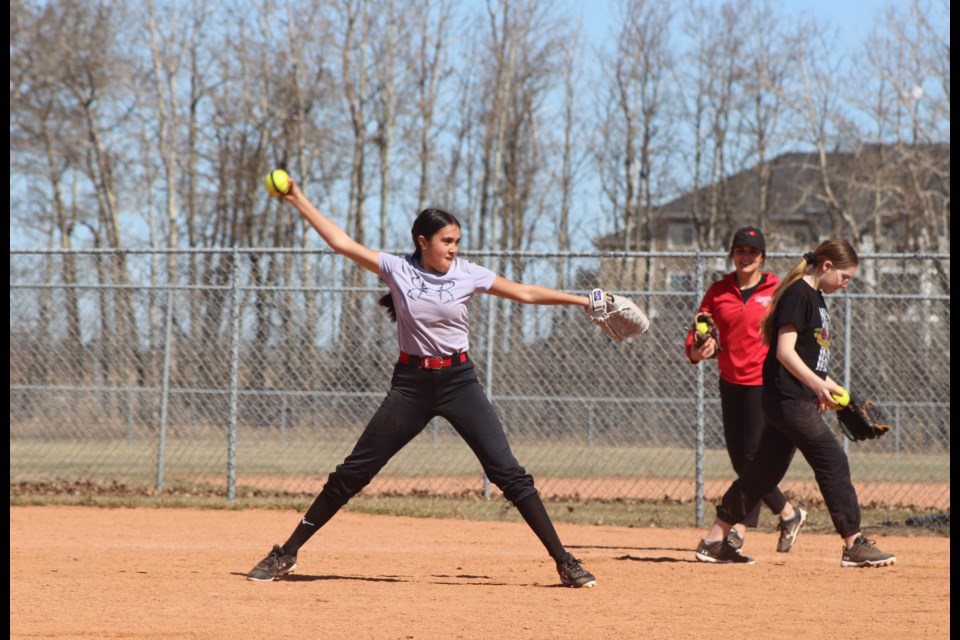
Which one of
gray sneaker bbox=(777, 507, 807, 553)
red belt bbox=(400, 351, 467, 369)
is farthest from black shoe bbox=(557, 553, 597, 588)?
gray sneaker bbox=(777, 507, 807, 553)

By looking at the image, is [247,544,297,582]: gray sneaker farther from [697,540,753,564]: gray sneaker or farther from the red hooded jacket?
the red hooded jacket

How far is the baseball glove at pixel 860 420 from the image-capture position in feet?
22.8

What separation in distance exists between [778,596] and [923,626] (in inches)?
36.7

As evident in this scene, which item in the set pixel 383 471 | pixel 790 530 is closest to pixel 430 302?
pixel 790 530

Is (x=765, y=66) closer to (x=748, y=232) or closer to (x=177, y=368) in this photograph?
(x=177, y=368)

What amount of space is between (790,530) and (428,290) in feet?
10.5

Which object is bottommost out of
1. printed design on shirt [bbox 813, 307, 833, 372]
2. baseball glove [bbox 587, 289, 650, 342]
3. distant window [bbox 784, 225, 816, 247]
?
printed design on shirt [bbox 813, 307, 833, 372]

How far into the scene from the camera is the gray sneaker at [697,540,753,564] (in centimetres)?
732

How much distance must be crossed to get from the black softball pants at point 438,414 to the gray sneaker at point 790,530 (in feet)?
7.70

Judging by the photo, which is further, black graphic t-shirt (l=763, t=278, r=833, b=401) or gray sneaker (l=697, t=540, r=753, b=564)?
gray sneaker (l=697, t=540, r=753, b=564)

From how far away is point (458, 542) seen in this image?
857cm

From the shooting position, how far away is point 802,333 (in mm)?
6707

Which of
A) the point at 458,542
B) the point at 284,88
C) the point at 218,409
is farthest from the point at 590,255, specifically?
the point at 284,88

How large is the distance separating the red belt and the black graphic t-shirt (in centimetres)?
185
